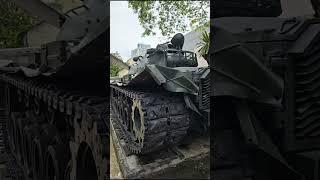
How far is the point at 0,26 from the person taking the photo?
4.30 ft

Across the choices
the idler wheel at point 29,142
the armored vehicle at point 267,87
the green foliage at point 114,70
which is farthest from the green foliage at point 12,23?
the armored vehicle at point 267,87

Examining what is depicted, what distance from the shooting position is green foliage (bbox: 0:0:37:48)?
1252 millimetres

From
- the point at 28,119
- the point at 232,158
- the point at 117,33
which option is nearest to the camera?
the point at 117,33

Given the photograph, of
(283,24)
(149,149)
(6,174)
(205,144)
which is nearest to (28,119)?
(6,174)

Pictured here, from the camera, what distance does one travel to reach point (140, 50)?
3.37 ft

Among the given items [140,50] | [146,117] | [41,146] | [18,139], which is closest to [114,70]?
[140,50]

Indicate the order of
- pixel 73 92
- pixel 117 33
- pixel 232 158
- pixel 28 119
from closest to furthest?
pixel 117 33
pixel 232 158
pixel 73 92
pixel 28 119

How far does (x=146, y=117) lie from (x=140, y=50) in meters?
0.24

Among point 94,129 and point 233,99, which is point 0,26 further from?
point 233,99

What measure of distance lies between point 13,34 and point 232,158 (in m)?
0.94

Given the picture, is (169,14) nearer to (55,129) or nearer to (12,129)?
(55,129)

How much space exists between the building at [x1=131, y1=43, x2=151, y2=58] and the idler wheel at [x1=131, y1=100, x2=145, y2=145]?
0.15m

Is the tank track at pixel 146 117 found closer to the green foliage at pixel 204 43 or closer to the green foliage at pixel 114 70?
the green foliage at pixel 114 70

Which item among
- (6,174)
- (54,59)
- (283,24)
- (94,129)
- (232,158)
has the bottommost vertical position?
(6,174)
